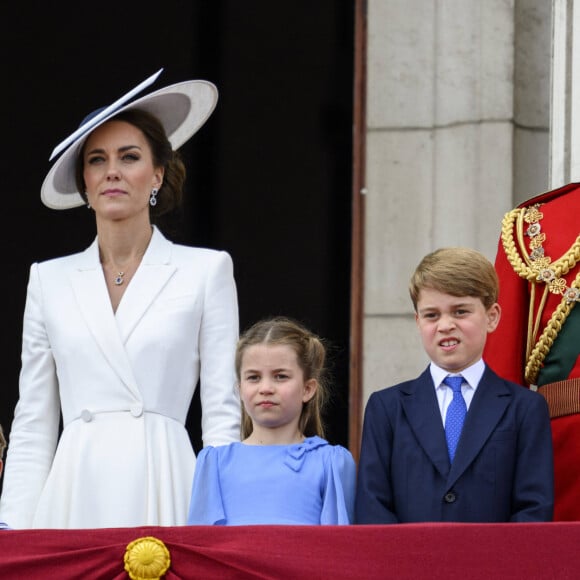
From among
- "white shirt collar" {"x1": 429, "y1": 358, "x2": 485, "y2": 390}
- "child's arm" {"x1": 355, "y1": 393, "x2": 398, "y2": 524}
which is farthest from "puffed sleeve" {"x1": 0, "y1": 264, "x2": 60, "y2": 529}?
"white shirt collar" {"x1": 429, "y1": 358, "x2": 485, "y2": 390}

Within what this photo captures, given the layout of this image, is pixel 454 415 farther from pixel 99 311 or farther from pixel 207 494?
pixel 99 311

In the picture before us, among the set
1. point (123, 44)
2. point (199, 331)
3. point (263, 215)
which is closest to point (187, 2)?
point (123, 44)

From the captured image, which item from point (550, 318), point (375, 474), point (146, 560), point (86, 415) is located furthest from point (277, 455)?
point (550, 318)

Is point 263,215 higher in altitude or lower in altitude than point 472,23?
lower

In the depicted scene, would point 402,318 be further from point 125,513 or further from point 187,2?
point 125,513

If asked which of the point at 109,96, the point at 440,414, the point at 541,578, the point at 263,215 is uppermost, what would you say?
the point at 109,96

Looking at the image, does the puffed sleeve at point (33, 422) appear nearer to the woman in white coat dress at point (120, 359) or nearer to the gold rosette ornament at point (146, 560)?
the woman in white coat dress at point (120, 359)

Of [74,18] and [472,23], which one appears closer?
[472,23]

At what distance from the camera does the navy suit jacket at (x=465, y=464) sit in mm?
4188

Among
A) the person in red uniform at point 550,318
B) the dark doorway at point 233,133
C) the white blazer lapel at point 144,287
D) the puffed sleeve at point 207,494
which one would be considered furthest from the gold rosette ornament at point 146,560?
the dark doorway at point 233,133

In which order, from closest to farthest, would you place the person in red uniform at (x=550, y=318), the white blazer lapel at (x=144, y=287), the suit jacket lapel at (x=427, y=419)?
the suit jacket lapel at (x=427, y=419) → the person in red uniform at (x=550, y=318) → the white blazer lapel at (x=144, y=287)

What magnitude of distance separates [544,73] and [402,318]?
3.43 ft

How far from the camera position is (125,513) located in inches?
183

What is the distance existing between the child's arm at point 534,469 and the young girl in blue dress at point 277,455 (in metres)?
0.42
